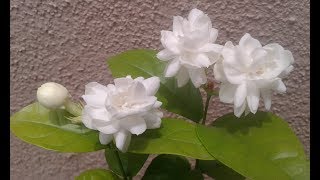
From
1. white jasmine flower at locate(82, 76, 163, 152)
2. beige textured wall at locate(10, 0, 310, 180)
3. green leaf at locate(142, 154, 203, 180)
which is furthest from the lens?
beige textured wall at locate(10, 0, 310, 180)

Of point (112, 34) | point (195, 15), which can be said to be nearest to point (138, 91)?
point (195, 15)

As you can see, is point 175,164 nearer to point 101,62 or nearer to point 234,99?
point 234,99

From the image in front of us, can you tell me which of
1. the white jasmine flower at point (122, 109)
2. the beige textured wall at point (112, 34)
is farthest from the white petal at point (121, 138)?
the beige textured wall at point (112, 34)

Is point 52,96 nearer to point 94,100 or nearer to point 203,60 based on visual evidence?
point 94,100

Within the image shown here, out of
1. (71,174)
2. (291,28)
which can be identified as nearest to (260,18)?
(291,28)

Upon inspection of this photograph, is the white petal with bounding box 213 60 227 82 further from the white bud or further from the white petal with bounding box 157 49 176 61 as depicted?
the white bud

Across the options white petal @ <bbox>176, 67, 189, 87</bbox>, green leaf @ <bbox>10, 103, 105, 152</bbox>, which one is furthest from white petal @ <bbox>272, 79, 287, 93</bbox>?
green leaf @ <bbox>10, 103, 105, 152</bbox>

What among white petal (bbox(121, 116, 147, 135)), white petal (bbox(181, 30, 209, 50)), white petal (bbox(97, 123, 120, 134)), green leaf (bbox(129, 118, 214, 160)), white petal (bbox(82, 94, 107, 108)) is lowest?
green leaf (bbox(129, 118, 214, 160))
